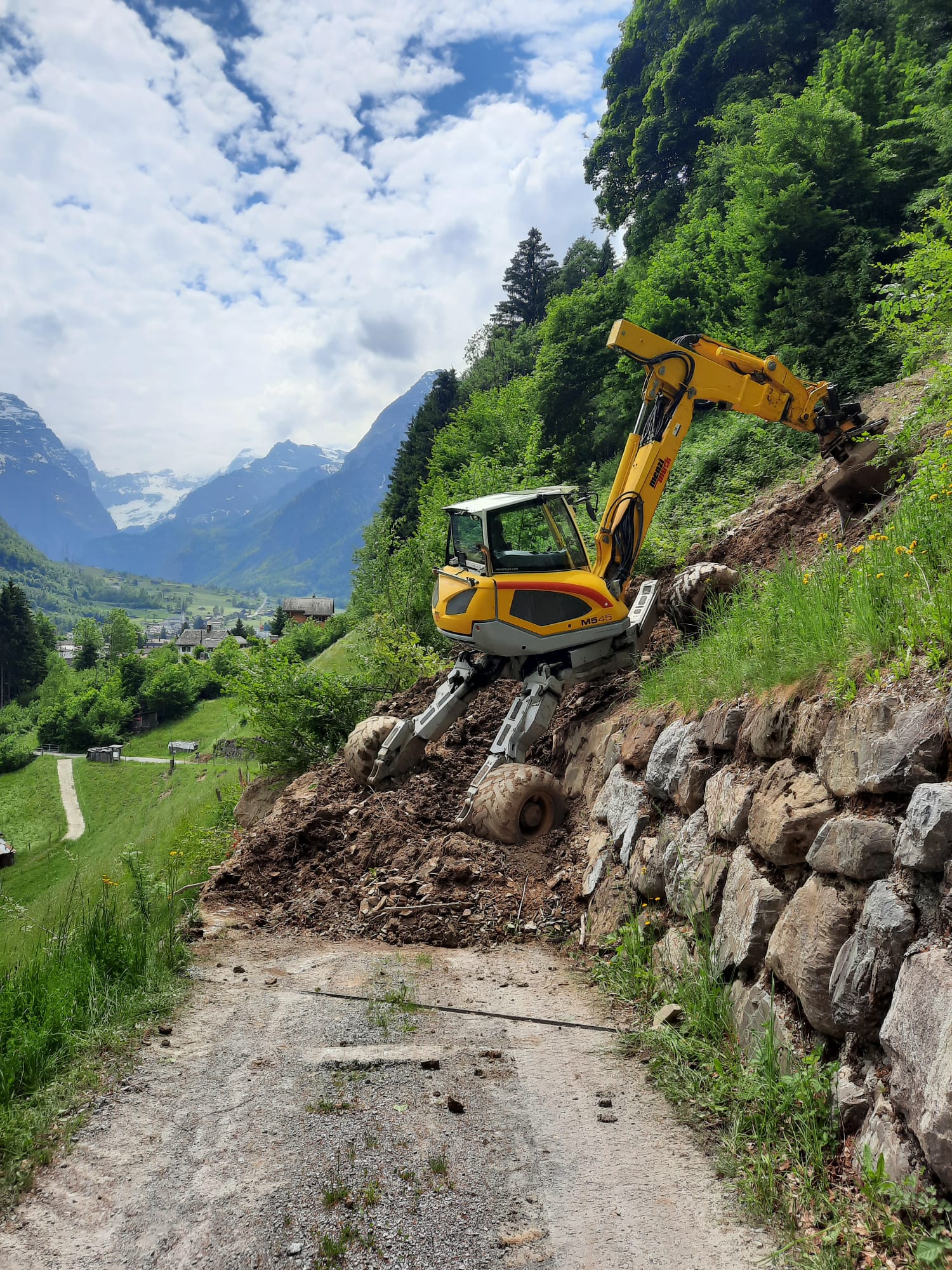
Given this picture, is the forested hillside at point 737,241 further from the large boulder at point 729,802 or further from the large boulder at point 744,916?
the large boulder at point 744,916

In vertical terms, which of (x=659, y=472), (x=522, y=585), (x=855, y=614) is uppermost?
(x=659, y=472)

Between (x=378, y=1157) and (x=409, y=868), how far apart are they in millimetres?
4429

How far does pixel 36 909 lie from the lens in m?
9.84

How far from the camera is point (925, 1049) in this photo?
2910 millimetres

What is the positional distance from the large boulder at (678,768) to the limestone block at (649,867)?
1.26 ft

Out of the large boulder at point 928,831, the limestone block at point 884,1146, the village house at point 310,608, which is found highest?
the village house at point 310,608

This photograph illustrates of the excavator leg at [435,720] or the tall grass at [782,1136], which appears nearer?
the tall grass at [782,1136]

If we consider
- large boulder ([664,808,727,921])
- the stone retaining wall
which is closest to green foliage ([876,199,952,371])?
the stone retaining wall

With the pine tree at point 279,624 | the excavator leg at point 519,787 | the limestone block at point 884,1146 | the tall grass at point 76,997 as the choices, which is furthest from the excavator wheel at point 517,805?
the pine tree at point 279,624

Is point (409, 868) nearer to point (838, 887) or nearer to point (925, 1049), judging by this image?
point (838, 887)

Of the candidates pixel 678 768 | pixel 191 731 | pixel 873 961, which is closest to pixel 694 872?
pixel 678 768

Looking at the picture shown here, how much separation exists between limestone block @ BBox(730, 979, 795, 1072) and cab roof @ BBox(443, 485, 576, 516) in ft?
19.2

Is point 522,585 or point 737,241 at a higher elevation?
point 737,241

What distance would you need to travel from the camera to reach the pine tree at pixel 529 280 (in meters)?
63.9
